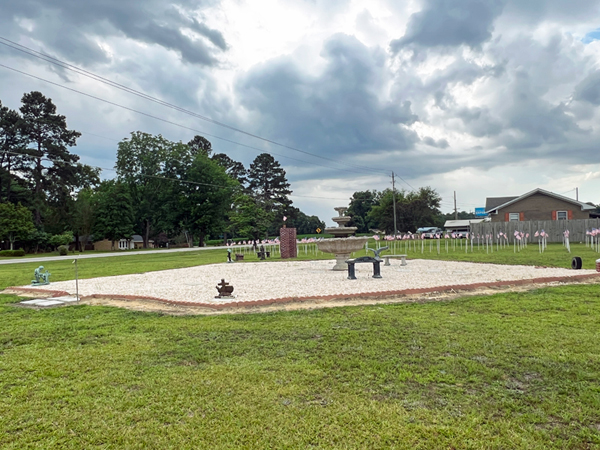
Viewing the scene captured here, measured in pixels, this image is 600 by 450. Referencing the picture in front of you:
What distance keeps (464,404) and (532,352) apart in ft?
5.29

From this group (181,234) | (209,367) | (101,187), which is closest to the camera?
(209,367)

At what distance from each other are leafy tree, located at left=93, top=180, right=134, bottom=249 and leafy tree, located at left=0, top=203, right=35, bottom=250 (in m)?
11.2

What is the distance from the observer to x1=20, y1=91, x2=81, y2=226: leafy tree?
4316 centimetres

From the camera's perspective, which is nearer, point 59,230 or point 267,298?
point 267,298

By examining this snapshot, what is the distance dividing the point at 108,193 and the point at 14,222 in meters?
14.3

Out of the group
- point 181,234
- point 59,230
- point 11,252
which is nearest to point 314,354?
point 11,252

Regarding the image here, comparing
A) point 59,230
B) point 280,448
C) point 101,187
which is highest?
point 101,187

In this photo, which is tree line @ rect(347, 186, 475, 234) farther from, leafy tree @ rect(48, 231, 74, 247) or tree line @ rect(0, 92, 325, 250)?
leafy tree @ rect(48, 231, 74, 247)

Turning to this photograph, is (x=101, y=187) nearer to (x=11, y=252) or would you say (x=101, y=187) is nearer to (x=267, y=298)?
(x=11, y=252)

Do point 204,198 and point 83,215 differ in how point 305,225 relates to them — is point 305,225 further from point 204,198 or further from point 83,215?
point 83,215

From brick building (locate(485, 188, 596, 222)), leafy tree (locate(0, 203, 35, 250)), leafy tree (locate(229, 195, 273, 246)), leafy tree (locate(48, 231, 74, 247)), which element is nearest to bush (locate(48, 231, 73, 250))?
leafy tree (locate(48, 231, 74, 247))

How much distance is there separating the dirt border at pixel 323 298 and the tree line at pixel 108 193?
33672 millimetres

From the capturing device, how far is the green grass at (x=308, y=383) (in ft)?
8.57

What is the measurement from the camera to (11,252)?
35.0 m
